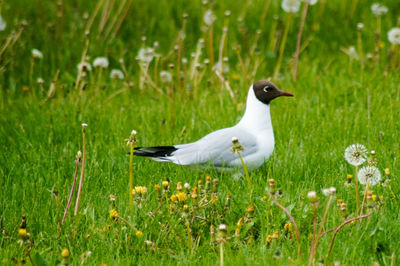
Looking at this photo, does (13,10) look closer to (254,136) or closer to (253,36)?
(253,36)

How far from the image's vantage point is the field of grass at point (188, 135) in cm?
278

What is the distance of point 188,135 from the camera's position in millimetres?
4352

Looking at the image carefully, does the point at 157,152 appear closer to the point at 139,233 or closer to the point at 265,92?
the point at 265,92

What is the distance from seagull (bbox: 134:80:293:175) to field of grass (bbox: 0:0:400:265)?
0.12 meters

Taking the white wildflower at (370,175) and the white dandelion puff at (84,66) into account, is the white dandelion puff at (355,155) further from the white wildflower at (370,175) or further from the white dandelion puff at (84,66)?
the white dandelion puff at (84,66)

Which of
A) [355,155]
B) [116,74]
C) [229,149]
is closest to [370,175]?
[355,155]

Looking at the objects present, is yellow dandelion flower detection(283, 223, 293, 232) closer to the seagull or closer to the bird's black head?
the seagull

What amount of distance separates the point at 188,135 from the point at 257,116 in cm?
79

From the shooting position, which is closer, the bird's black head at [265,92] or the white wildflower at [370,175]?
the white wildflower at [370,175]

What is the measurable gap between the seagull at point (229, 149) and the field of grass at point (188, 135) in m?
0.12

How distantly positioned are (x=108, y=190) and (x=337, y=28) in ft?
13.2

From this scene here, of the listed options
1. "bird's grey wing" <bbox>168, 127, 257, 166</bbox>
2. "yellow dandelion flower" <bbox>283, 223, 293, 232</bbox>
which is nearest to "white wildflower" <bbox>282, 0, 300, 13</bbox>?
"bird's grey wing" <bbox>168, 127, 257, 166</bbox>

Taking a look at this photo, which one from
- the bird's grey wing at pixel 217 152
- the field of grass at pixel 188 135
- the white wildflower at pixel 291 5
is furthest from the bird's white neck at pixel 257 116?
the white wildflower at pixel 291 5

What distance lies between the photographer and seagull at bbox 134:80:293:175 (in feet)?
11.7
